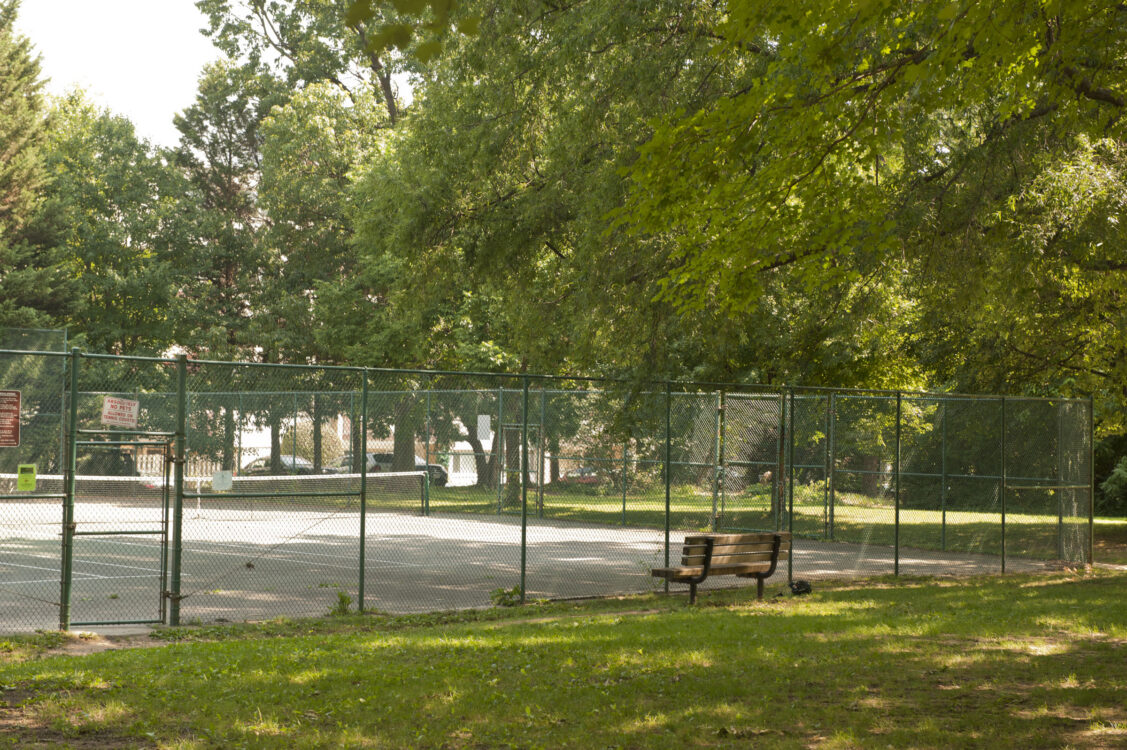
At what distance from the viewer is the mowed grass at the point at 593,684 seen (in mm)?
6832

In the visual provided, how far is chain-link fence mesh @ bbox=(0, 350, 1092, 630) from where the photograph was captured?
13453mm

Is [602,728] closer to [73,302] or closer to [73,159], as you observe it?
[73,302]

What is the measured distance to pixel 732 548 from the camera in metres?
13.5

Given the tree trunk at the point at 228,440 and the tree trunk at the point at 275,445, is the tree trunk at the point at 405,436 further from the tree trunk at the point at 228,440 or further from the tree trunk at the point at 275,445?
the tree trunk at the point at 275,445

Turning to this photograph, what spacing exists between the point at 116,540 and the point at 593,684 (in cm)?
1510

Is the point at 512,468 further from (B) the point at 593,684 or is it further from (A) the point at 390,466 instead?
(B) the point at 593,684

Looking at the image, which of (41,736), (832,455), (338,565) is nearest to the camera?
(41,736)

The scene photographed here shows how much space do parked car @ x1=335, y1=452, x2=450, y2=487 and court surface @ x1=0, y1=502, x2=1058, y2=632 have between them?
1.97 feet

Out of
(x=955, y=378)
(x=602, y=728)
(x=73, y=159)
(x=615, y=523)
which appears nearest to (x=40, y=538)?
(x=615, y=523)

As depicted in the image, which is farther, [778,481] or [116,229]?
[116,229]

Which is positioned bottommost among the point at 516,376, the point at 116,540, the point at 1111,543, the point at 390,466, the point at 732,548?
the point at 1111,543

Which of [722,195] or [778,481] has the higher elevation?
[722,195]

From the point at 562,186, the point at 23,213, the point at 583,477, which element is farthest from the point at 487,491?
the point at 23,213

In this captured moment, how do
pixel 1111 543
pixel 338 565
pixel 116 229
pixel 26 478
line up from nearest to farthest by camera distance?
pixel 26 478, pixel 338 565, pixel 1111 543, pixel 116 229
